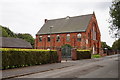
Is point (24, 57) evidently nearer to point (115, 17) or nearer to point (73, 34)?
point (115, 17)

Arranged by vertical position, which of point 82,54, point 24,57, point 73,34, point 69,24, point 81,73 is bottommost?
point 81,73

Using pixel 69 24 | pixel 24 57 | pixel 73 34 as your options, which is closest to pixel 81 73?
pixel 24 57

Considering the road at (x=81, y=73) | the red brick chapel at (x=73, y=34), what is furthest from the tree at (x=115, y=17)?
→ the red brick chapel at (x=73, y=34)

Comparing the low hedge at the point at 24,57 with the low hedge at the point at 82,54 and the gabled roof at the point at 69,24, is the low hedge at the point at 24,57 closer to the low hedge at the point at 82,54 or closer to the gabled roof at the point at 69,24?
the low hedge at the point at 82,54

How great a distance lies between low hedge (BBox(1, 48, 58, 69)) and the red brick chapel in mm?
24875

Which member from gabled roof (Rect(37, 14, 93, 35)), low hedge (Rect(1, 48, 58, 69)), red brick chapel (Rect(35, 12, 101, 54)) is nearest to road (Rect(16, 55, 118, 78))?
low hedge (Rect(1, 48, 58, 69))

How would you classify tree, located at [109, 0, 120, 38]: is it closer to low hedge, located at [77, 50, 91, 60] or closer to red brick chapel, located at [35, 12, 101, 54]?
low hedge, located at [77, 50, 91, 60]

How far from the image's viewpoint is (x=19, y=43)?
42.8 m

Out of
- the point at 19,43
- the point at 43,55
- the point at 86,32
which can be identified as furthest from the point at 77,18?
the point at 43,55

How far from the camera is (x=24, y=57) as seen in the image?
17.4 metres

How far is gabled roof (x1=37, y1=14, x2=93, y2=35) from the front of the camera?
4846cm

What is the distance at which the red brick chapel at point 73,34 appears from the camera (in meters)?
46.8

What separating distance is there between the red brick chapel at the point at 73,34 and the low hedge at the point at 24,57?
24.9 metres

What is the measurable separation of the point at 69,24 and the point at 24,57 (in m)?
36.1
